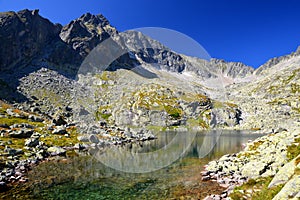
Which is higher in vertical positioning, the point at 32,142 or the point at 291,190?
the point at 291,190

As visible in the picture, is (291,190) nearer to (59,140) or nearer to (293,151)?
(293,151)

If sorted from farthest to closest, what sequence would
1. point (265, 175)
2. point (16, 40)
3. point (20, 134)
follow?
point (16, 40) → point (20, 134) → point (265, 175)

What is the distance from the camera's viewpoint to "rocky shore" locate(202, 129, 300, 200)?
14098 millimetres

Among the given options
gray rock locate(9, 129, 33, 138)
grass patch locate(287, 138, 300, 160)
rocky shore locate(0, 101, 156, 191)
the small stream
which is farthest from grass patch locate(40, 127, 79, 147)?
grass patch locate(287, 138, 300, 160)

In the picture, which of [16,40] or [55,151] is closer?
[55,151]

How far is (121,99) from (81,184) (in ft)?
526

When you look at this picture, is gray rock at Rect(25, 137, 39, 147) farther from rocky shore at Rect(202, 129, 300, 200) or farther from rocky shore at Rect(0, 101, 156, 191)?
rocky shore at Rect(202, 129, 300, 200)

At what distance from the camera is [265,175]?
24.5 meters

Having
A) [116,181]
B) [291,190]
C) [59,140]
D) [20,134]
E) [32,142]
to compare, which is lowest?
[116,181]

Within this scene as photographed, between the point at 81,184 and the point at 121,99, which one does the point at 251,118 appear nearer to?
the point at 121,99

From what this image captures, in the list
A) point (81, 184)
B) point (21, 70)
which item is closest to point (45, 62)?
point (21, 70)

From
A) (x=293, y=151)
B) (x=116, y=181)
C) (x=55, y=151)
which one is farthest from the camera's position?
(x=55, y=151)

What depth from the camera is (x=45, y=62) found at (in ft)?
643

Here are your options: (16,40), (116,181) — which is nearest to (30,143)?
(116,181)
